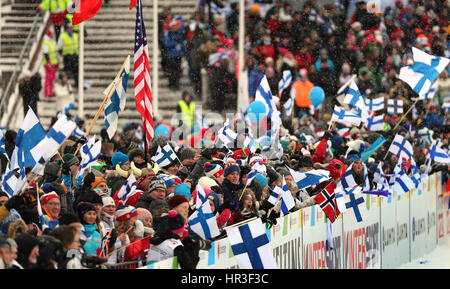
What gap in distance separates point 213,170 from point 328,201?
4.17 feet

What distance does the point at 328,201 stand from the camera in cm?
1280

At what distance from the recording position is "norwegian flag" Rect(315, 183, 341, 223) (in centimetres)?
1276

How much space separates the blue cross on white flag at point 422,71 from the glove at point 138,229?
8639 mm

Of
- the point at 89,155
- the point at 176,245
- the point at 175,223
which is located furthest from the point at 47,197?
the point at 89,155

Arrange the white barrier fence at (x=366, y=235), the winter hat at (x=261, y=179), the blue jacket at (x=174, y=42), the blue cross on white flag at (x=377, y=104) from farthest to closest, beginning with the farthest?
the blue jacket at (x=174, y=42)
the blue cross on white flag at (x=377, y=104)
the winter hat at (x=261, y=179)
the white barrier fence at (x=366, y=235)

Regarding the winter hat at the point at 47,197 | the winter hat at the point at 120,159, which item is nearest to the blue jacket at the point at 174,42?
the winter hat at the point at 120,159

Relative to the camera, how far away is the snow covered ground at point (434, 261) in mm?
15508

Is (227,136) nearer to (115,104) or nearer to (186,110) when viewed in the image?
(115,104)

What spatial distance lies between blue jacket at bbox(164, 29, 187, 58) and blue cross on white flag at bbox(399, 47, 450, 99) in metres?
8.65

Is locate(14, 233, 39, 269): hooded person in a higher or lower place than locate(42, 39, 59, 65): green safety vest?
lower

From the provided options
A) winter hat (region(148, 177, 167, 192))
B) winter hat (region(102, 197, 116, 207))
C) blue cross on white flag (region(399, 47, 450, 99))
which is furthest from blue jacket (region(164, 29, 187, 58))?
winter hat (region(102, 197, 116, 207))

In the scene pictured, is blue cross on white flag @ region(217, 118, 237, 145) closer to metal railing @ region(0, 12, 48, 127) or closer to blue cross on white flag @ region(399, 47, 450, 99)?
blue cross on white flag @ region(399, 47, 450, 99)

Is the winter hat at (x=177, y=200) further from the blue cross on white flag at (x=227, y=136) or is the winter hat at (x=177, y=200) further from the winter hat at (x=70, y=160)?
the blue cross on white flag at (x=227, y=136)
